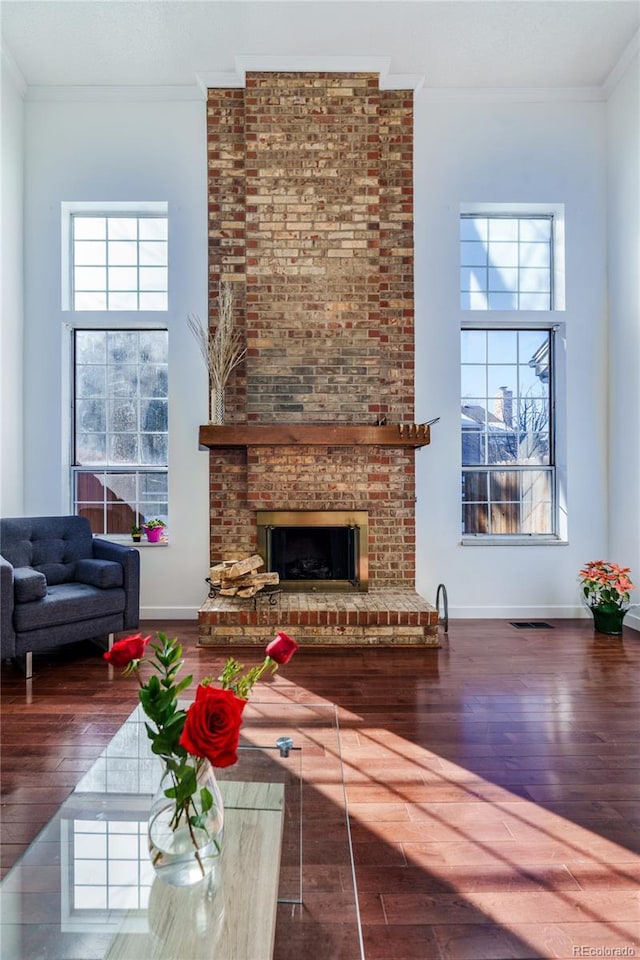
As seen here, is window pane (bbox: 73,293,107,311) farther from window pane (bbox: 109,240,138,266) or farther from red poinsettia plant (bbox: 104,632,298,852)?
red poinsettia plant (bbox: 104,632,298,852)

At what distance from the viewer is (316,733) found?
66.9 inches

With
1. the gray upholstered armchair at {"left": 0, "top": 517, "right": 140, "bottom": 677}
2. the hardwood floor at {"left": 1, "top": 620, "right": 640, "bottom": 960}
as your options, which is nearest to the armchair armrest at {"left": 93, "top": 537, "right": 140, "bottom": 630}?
the gray upholstered armchair at {"left": 0, "top": 517, "right": 140, "bottom": 677}

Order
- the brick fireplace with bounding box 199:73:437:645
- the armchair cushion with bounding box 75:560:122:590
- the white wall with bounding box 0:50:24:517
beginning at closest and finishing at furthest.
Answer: the armchair cushion with bounding box 75:560:122:590 → the white wall with bounding box 0:50:24:517 → the brick fireplace with bounding box 199:73:437:645

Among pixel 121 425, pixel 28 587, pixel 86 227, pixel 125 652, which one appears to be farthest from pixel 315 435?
pixel 125 652

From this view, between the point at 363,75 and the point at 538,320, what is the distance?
241cm

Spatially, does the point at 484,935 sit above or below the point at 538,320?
below

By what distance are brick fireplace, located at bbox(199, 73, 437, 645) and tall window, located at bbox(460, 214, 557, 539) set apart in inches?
24.3

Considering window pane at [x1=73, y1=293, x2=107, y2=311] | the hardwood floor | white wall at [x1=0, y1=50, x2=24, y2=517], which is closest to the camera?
the hardwood floor

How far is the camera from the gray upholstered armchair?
3.10 metres

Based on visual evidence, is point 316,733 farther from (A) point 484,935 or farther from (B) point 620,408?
(B) point 620,408

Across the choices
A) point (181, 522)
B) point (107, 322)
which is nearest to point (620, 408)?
point (181, 522)

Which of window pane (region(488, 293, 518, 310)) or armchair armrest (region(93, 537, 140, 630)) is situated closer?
armchair armrest (region(93, 537, 140, 630))

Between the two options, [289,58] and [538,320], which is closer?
[289,58]

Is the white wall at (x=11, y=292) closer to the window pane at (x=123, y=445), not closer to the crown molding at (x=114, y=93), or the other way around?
the crown molding at (x=114, y=93)
